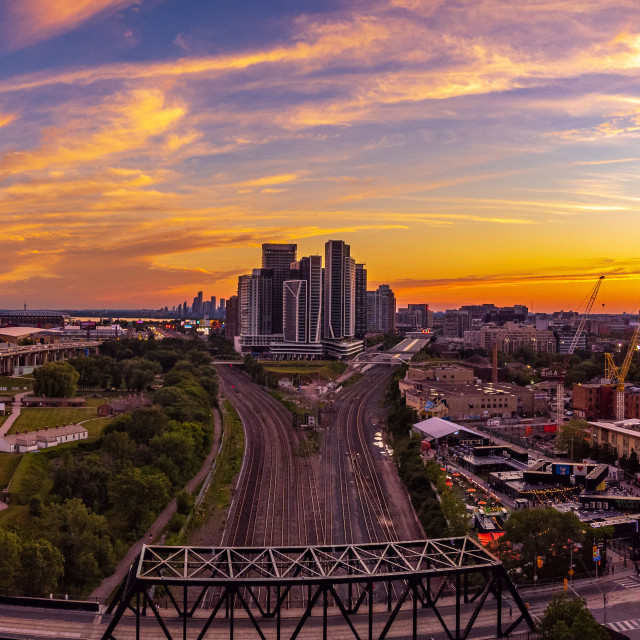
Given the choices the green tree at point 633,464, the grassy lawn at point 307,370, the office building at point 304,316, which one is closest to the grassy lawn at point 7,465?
the green tree at point 633,464

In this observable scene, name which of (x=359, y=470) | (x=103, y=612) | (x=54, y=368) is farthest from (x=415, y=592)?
(x=54, y=368)

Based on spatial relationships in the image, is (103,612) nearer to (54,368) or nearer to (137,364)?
(54,368)

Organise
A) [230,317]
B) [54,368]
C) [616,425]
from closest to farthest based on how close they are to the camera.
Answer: [616,425] → [54,368] → [230,317]

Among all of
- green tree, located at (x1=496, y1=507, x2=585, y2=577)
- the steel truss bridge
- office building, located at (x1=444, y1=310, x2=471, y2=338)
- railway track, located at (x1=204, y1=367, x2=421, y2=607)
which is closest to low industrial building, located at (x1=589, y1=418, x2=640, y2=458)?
railway track, located at (x1=204, y1=367, x2=421, y2=607)

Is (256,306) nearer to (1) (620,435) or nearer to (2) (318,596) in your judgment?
(1) (620,435)

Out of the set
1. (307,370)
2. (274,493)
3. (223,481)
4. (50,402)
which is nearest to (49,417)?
(50,402)

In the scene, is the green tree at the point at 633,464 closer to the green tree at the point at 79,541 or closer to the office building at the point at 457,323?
the green tree at the point at 79,541
